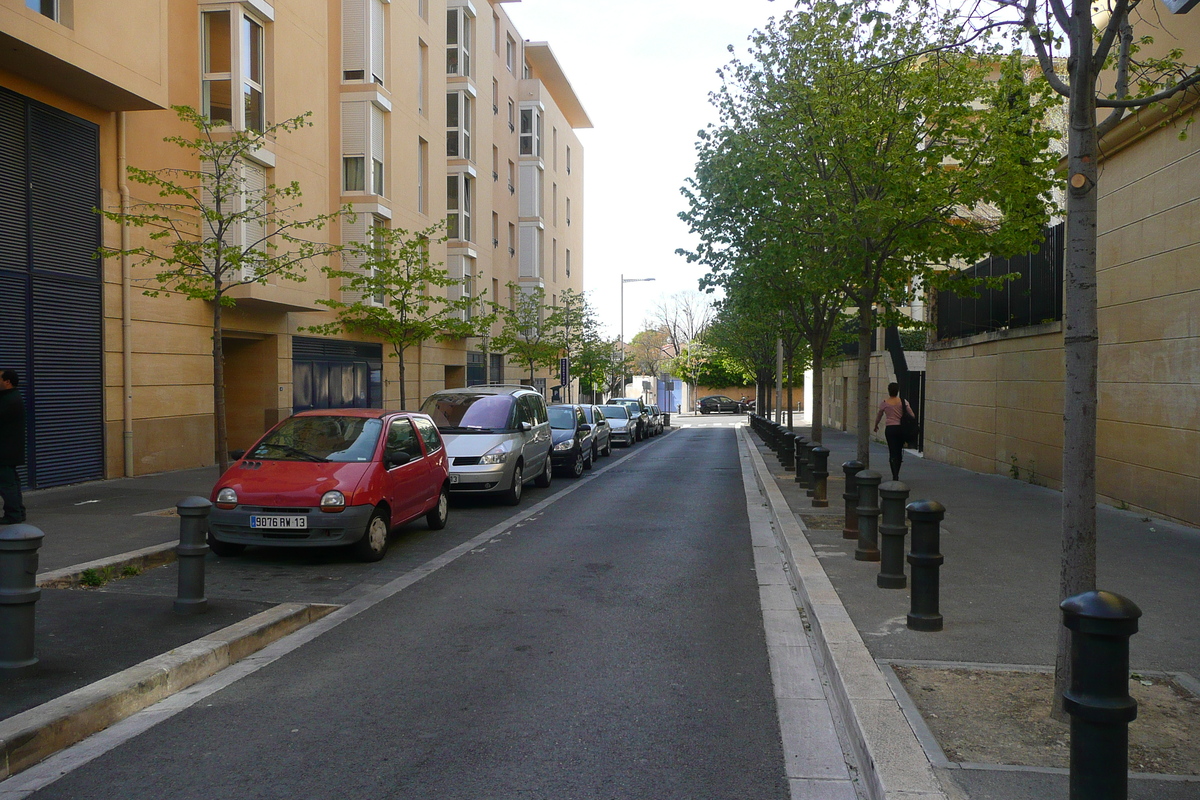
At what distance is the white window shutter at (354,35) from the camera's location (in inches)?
955

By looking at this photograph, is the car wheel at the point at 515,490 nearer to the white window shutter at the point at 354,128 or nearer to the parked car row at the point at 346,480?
the parked car row at the point at 346,480

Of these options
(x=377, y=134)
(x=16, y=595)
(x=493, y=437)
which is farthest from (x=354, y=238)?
(x=16, y=595)

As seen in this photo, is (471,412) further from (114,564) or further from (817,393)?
(817,393)

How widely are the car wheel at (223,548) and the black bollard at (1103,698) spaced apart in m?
7.83

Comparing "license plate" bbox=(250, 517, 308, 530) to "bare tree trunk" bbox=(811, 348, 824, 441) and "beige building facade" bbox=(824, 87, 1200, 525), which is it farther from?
"bare tree trunk" bbox=(811, 348, 824, 441)

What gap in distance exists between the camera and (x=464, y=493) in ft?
45.8

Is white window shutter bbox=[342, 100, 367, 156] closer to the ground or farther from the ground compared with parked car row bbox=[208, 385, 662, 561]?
farther from the ground

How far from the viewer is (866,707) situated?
439cm

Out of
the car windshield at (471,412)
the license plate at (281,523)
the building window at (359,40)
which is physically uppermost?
the building window at (359,40)

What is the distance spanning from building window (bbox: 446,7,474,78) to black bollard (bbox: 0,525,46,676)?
104 ft

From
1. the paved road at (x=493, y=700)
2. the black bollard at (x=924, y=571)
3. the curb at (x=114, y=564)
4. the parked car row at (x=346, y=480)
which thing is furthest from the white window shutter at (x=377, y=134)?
the black bollard at (x=924, y=571)

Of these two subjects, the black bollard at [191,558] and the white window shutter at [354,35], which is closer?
the black bollard at [191,558]

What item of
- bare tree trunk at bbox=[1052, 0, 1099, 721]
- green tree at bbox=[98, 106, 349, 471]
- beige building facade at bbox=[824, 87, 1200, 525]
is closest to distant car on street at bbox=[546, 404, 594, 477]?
green tree at bbox=[98, 106, 349, 471]

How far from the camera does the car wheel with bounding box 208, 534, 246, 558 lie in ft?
29.4
